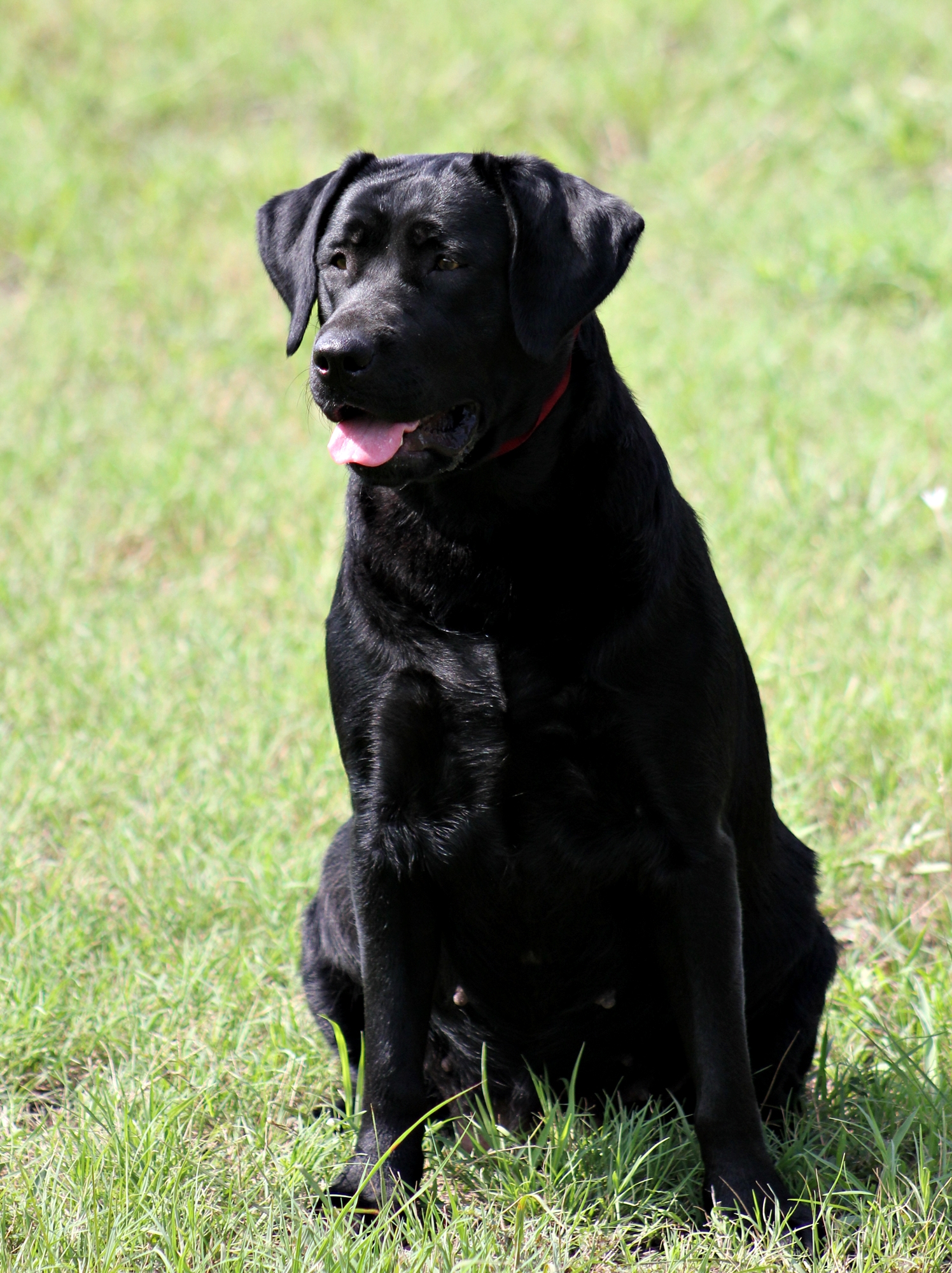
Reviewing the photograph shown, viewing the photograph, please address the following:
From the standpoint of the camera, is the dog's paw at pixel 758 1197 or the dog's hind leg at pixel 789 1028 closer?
the dog's paw at pixel 758 1197

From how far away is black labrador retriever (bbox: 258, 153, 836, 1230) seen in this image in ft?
7.33

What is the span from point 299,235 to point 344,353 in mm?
500

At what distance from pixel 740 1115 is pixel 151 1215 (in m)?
0.94

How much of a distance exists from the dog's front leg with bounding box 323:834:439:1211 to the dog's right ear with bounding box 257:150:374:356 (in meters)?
0.93

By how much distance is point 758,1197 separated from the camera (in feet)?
7.50

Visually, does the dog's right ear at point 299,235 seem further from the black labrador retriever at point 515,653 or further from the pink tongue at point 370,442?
the pink tongue at point 370,442

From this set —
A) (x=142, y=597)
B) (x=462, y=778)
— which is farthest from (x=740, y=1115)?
(x=142, y=597)

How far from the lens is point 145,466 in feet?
17.5

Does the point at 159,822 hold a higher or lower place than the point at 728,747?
lower

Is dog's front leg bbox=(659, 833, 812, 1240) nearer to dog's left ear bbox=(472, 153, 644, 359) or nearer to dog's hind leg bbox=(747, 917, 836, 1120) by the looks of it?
dog's hind leg bbox=(747, 917, 836, 1120)

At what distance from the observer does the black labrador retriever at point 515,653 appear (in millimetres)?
2234

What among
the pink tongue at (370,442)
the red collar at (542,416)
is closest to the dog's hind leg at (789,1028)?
the red collar at (542,416)

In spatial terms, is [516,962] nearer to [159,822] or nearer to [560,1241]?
[560,1241]

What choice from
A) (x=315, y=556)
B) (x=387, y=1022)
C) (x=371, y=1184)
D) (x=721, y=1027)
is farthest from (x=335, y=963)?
(x=315, y=556)
